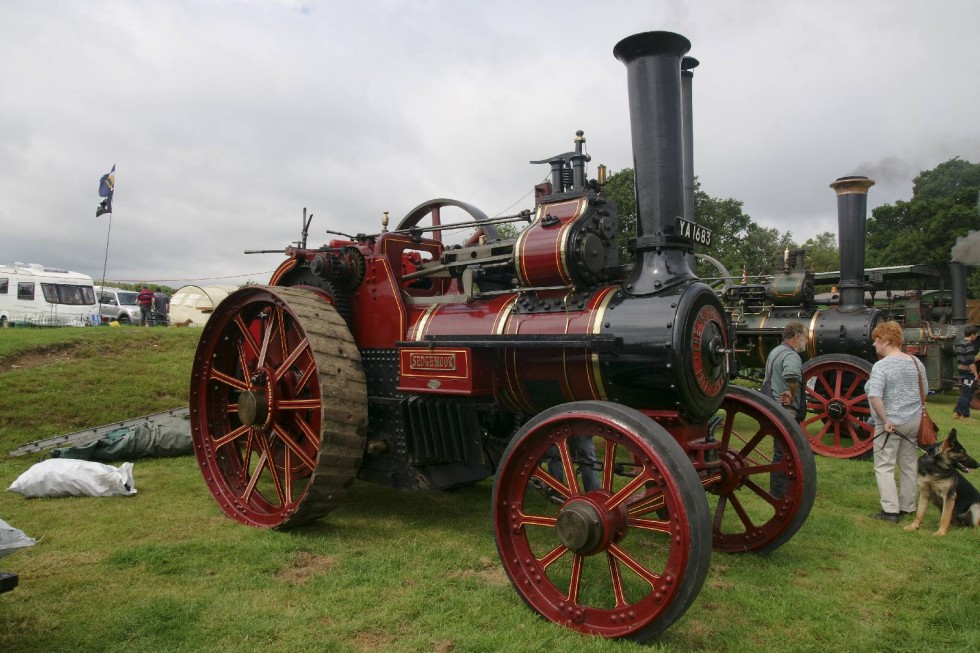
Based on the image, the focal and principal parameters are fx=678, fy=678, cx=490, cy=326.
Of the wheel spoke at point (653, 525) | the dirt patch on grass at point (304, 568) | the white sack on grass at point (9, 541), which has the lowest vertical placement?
the dirt patch on grass at point (304, 568)

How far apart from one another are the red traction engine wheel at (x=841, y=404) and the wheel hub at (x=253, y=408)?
564 cm

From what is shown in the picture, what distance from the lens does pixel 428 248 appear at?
518 centimetres

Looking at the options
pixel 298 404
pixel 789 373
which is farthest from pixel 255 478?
pixel 789 373

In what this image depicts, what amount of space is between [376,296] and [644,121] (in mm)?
2129

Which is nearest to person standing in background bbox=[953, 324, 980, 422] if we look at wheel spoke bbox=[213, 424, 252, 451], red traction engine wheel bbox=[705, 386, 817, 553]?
red traction engine wheel bbox=[705, 386, 817, 553]

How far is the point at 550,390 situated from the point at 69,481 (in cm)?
368

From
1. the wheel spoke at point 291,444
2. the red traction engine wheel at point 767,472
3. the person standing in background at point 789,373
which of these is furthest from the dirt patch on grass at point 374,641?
the person standing in background at point 789,373

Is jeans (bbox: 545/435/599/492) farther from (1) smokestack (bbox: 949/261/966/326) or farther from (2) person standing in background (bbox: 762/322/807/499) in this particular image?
(1) smokestack (bbox: 949/261/966/326)

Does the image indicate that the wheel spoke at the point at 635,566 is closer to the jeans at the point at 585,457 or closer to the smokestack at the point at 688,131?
the jeans at the point at 585,457

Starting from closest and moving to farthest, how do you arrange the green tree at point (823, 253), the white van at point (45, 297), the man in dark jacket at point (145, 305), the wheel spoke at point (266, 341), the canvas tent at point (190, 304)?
the wheel spoke at point (266, 341) → the man in dark jacket at point (145, 305) → the white van at point (45, 297) → the canvas tent at point (190, 304) → the green tree at point (823, 253)

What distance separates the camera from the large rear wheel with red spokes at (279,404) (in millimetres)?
4094

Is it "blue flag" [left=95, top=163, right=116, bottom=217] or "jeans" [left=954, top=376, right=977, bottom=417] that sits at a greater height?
"blue flag" [left=95, top=163, right=116, bottom=217]

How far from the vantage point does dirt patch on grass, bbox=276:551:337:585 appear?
11.7ft

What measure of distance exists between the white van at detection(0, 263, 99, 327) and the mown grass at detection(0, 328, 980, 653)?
18429mm
